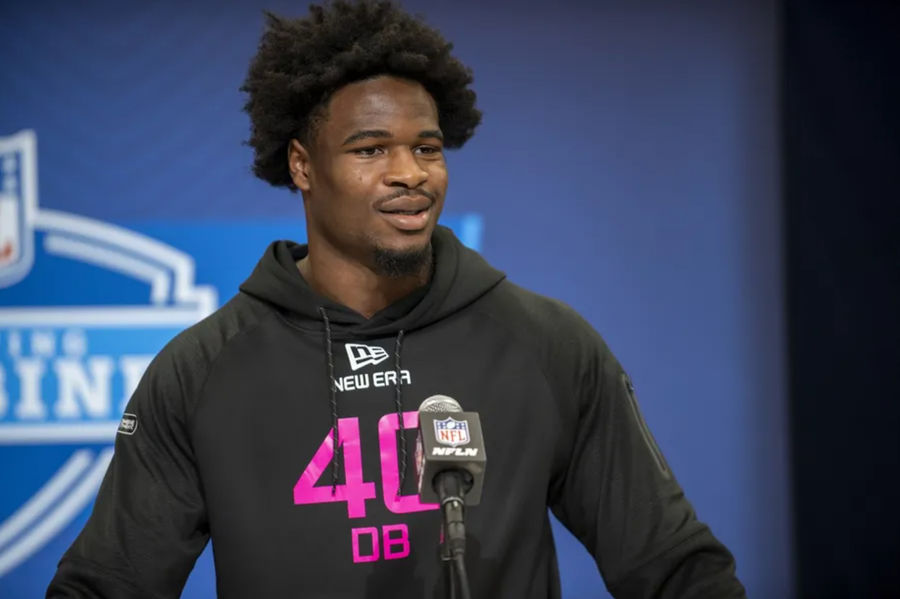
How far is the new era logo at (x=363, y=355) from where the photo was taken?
65.9 inches

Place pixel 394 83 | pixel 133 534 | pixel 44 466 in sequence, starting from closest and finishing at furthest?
pixel 133 534
pixel 394 83
pixel 44 466

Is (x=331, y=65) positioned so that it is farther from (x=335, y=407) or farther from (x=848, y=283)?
(x=848, y=283)

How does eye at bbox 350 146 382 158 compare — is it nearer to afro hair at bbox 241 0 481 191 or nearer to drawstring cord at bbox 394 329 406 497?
afro hair at bbox 241 0 481 191

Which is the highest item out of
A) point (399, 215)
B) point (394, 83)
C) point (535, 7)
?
point (535, 7)

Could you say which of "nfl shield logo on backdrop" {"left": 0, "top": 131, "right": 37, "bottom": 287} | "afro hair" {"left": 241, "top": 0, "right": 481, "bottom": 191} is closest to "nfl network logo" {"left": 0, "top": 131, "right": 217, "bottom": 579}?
"nfl shield logo on backdrop" {"left": 0, "top": 131, "right": 37, "bottom": 287}

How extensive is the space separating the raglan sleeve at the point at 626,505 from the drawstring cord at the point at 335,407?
24 centimetres

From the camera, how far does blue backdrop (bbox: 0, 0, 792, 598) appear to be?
3.27m

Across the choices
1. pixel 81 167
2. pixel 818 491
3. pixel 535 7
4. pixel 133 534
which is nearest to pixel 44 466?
pixel 81 167

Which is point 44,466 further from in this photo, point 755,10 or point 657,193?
point 755,10

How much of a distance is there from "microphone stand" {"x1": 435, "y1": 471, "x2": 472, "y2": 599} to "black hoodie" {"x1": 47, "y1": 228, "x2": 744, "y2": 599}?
37 centimetres

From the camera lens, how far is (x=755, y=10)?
335cm

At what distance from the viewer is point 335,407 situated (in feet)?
5.38

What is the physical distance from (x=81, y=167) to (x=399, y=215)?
195 centimetres

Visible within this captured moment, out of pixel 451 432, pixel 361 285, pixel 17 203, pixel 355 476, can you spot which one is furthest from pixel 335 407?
pixel 17 203
